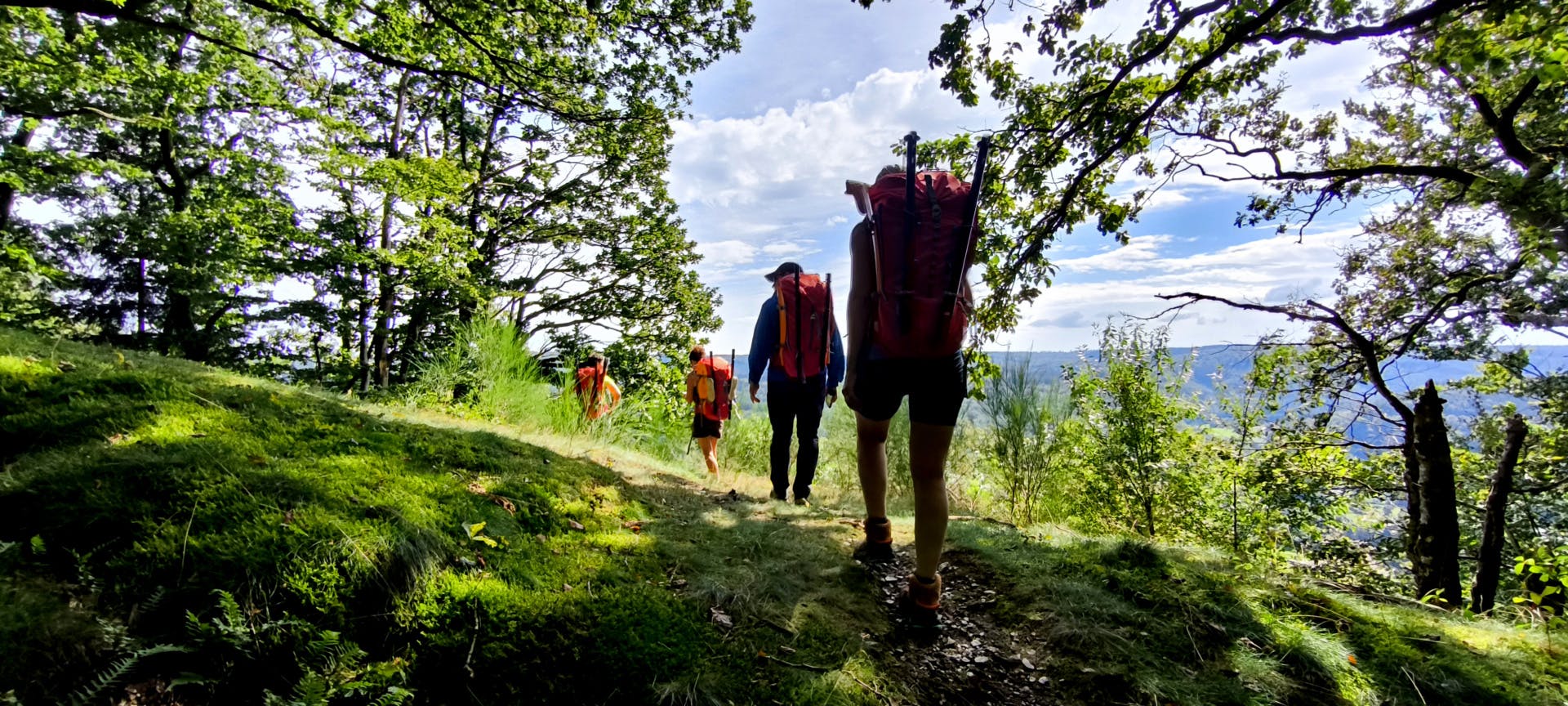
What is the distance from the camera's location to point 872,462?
283cm

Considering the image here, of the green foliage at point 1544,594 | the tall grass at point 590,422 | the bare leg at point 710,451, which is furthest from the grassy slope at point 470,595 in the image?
the bare leg at point 710,451

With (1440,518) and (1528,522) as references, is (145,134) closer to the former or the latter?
(1440,518)

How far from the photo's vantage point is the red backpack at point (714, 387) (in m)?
7.21

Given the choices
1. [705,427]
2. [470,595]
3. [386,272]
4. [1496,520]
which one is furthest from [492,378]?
[1496,520]

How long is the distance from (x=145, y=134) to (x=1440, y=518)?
26.2m

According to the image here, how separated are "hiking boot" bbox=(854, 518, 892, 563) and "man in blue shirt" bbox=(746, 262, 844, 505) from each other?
1763mm

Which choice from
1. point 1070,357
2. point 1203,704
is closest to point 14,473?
point 1203,704

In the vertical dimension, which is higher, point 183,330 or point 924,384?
point 183,330

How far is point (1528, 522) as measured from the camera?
9.76 meters

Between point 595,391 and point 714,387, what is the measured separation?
2.35 metres

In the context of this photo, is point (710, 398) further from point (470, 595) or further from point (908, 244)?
point (470, 595)

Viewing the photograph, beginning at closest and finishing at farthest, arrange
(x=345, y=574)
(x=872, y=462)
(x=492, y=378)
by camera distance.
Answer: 1. (x=345, y=574)
2. (x=872, y=462)
3. (x=492, y=378)

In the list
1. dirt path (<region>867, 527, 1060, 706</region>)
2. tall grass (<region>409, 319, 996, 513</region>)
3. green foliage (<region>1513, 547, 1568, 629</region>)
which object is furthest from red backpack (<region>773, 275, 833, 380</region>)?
green foliage (<region>1513, 547, 1568, 629</region>)

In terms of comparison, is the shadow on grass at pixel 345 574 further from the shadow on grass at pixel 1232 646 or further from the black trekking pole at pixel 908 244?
the black trekking pole at pixel 908 244
